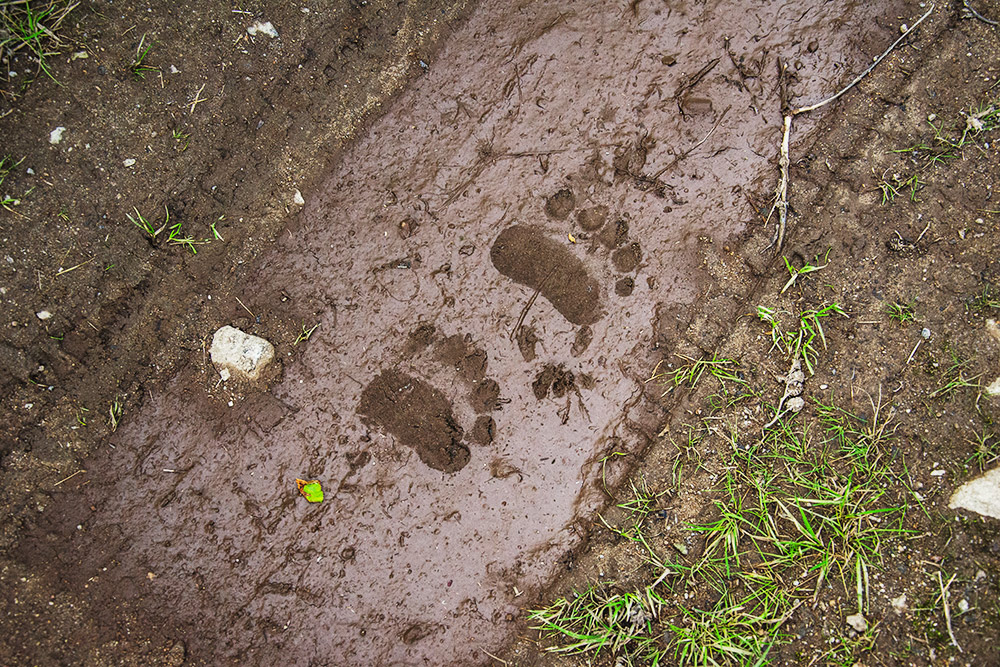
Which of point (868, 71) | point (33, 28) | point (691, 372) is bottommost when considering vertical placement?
point (691, 372)

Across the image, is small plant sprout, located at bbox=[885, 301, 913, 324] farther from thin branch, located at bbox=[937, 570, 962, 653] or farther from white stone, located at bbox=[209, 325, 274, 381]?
white stone, located at bbox=[209, 325, 274, 381]

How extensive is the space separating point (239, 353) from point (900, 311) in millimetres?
2400

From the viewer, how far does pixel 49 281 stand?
1923mm

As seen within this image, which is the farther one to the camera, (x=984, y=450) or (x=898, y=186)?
(x=898, y=186)

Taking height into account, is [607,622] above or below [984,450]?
below

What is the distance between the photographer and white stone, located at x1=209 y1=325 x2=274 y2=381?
1.97m

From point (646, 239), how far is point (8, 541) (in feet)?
8.34

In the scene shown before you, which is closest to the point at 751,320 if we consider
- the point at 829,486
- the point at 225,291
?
the point at 829,486

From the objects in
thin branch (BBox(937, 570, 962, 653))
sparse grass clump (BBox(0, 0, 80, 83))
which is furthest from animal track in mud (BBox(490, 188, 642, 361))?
sparse grass clump (BBox(0, 0, 80, 83))

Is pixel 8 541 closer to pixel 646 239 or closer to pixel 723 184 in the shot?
pixel 646 239

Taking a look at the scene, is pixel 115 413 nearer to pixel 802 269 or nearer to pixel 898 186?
pixel 802 269

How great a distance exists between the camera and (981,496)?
1850mm

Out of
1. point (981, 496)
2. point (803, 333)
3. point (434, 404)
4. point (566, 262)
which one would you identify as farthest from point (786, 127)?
point (434, 404)

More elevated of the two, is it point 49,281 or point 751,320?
point 49,281
